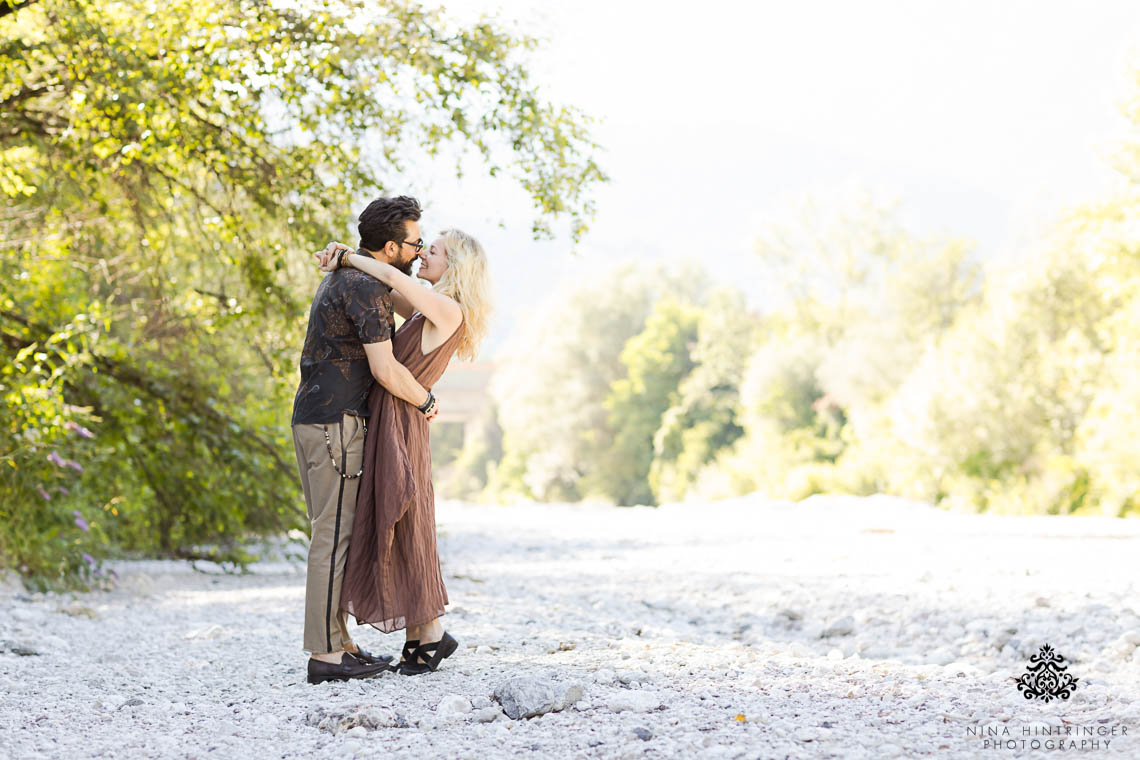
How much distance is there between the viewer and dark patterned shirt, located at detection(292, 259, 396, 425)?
4.43 meters

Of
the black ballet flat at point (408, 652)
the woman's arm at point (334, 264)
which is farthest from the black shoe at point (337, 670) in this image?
the woman's arm at point (334, 264)

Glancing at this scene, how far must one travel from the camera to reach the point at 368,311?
442 centimetres

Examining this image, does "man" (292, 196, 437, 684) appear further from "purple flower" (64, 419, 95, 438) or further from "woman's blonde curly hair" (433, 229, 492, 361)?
"purple flower" (64, 419, 95, 438)

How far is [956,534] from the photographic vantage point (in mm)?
12555

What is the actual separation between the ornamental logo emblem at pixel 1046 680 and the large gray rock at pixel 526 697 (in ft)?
6.04

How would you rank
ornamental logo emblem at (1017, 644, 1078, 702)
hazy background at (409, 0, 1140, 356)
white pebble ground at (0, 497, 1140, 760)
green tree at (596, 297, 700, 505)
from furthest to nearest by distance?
hazy background at (409, 0, 1140, 356), green tree at (596, 297, 700, 505), ornamental logo emblem at (1017, 644, 1078, 702), white pebble ground at (0, 497, 1140, 760)

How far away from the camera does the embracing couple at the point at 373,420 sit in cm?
453

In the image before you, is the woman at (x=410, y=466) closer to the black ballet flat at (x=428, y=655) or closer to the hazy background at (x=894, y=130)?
the black ballet flat at (x=428, y=655)

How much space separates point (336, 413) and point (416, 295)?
1.96 feet

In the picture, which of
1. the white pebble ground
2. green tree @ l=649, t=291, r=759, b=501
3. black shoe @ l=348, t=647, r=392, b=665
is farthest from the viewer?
green tree @ l=649, t=291, r=759, b=501

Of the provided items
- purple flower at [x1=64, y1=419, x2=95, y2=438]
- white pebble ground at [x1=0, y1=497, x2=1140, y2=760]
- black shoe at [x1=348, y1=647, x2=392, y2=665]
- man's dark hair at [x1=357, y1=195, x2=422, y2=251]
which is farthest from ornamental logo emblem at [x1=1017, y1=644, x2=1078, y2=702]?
purple flower at [x1=64, y1=419, x2=95, y2=438]

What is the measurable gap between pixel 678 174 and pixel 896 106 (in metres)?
41.6

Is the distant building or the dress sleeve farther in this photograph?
the distant building

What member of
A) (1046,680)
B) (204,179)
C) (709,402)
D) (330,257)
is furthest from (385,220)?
(709,402)
